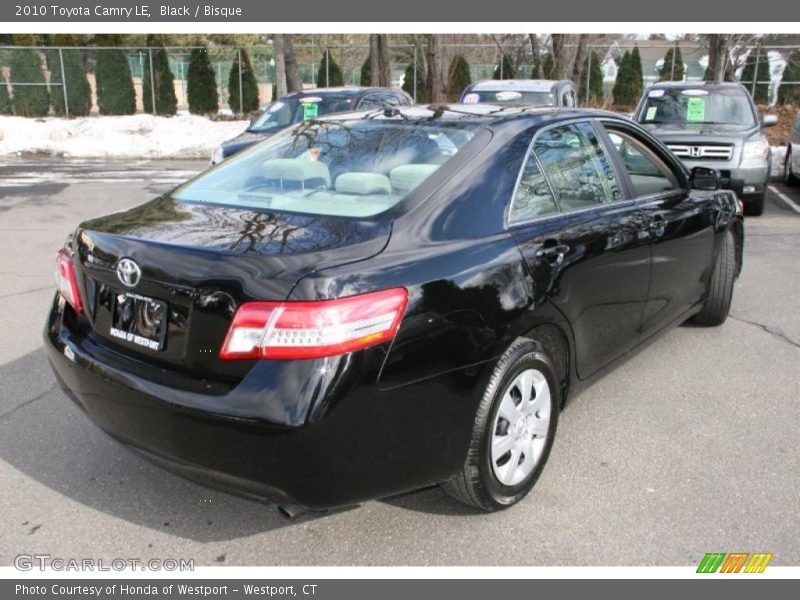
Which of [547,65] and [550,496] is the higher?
[547,65]

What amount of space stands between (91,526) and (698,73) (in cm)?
3176

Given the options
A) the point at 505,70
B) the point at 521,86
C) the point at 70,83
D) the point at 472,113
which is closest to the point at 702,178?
the point at 472,113

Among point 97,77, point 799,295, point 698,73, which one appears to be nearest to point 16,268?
point 799,295

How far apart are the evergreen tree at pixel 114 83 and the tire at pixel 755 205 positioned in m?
23.1

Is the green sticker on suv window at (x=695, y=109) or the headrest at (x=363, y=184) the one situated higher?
the headrest at (x=363, y=184)

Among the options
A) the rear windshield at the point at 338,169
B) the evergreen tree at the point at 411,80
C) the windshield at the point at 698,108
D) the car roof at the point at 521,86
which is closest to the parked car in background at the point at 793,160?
the windshield at the point at 698,108

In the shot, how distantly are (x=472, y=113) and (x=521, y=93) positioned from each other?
8775mm

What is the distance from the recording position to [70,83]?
1062 inches

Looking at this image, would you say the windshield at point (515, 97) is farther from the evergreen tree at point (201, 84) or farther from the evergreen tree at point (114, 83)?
the evergreen tree at point (114, 83)

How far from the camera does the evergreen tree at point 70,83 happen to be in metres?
26.8

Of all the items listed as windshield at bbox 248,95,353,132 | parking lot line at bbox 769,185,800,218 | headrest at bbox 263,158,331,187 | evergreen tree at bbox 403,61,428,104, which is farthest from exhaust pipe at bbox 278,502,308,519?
evergreen tree at bbox 403,61,428,104

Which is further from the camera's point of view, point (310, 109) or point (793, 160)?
point (793, 160)

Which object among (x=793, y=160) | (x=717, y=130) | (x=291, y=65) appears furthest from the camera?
(x=291, y=65)

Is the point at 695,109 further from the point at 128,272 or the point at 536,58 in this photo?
the point at 536,58
